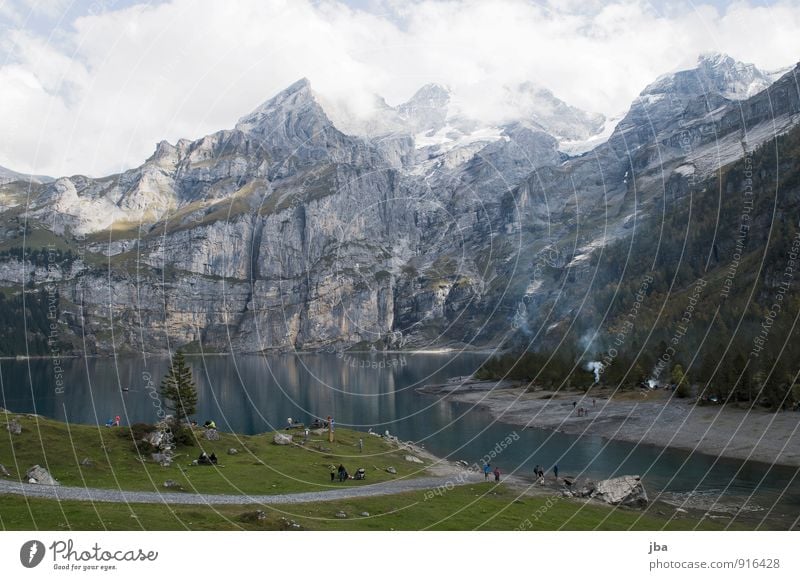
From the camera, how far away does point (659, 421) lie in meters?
90.3

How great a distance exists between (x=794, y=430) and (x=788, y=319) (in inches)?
1541

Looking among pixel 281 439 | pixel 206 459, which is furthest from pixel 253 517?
pixel 281 439

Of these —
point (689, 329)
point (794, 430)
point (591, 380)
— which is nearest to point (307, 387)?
point (591, 380)

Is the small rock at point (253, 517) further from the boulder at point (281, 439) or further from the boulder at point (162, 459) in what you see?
the boulder at point (281, 439)

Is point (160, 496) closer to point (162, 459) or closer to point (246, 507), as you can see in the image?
point (246, 507)

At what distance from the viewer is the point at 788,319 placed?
338 ft

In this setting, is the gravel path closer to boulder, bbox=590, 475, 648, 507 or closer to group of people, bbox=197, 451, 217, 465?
group of people, bbox=197, 451, 217, 465

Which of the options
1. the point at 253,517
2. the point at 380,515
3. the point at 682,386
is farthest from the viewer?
the point at 682,386

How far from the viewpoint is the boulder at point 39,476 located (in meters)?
38.1

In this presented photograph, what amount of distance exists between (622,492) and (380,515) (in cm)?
2201

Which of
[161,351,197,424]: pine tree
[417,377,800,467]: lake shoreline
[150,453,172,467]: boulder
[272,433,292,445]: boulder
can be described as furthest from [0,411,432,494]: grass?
[417,377,800,467]: lake shoreline

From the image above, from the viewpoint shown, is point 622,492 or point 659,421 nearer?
point 622,492

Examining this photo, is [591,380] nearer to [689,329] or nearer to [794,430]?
[689,329]

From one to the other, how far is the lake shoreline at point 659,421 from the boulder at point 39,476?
63.1 meters
